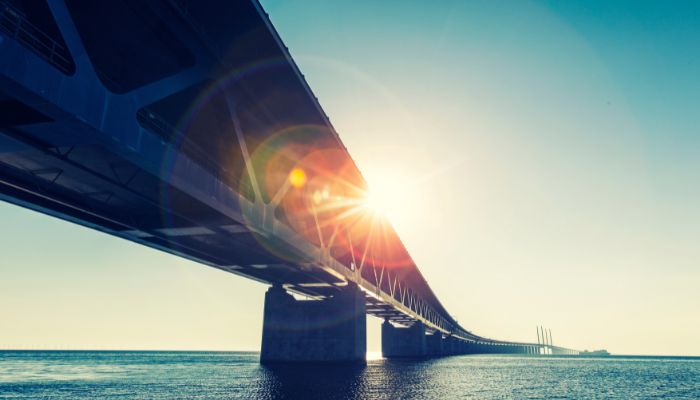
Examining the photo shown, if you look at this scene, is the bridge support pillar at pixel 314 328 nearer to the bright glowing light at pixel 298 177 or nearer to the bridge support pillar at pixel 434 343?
the bright glowing light at pixel 298 177

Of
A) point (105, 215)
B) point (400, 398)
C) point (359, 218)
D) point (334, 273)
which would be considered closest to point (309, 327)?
point (334, 273)

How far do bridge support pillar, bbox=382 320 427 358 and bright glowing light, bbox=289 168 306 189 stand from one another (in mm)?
58624

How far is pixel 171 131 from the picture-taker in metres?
18.8

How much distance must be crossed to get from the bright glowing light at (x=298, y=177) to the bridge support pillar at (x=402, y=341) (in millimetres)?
58624

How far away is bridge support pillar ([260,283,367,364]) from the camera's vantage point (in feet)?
120

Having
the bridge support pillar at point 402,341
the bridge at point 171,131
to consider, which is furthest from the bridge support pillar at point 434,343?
the bridge at point 171,131

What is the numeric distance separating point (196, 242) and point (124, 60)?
445 inches

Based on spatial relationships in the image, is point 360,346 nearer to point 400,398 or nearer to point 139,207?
point 400,398

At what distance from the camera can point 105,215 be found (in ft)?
59.9

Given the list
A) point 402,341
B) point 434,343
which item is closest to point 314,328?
point 402,341

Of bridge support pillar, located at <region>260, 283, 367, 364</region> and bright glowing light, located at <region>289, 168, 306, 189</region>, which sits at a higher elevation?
bright glowing light, located at <region>289, 168, 306, 189</region>

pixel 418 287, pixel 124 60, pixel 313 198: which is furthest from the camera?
pixel 418 287

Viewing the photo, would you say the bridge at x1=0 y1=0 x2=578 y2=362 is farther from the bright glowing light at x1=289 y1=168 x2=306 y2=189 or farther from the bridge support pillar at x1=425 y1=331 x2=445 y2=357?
the bridge support pillar at x1=425 y1=331 x2=445 y2=357

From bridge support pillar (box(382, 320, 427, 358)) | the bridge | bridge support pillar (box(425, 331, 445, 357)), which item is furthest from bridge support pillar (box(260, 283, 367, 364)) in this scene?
bridge support pillar (box(425, 331, 445, 357))
